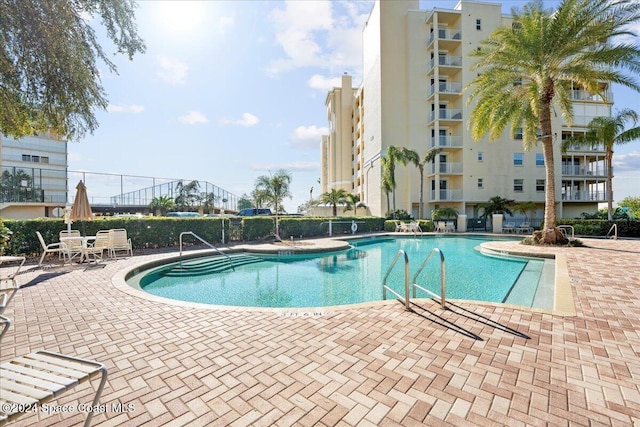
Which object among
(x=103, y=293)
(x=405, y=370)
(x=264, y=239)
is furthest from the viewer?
(x=264, y=239)

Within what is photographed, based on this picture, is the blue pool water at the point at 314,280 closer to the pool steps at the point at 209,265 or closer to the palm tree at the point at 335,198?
the pool steps at the point at 209,265

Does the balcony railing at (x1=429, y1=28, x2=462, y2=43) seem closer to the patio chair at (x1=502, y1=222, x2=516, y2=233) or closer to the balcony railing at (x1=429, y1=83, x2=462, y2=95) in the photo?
the balcony railing at (x1=429, y1=83, x2=462, y2=95)

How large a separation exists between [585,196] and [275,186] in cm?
2893

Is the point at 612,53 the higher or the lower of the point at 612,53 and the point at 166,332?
the higher

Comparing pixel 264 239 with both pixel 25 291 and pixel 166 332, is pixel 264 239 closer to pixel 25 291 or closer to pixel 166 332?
pixel 25 291

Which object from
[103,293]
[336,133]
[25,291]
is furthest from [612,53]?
[336,133]

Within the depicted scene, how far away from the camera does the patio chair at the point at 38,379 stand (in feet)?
4.59

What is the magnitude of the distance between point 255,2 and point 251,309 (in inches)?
346

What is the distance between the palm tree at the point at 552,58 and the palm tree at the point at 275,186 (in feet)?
36.2

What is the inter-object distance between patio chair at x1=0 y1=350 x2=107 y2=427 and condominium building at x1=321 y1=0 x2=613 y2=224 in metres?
25.4

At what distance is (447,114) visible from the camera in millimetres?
25797

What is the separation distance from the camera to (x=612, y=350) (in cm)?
301

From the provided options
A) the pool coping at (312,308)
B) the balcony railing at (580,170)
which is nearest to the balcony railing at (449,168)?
the balcony railing at (580,170)

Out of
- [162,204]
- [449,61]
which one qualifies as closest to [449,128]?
[449,61]
